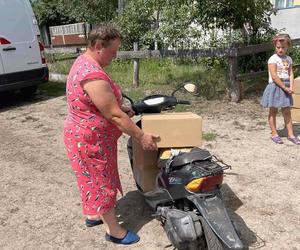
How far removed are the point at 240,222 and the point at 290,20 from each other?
31.9ft

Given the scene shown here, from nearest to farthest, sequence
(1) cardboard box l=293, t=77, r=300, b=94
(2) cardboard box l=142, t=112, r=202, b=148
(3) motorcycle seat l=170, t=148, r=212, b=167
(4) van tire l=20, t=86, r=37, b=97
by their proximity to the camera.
Answer: (3) motorcycle seat l=170, t=148, r=212, b=167
(2) cardboard box l=142, t=112, r=202, b=148
(1) cardboard box l=293, t=77, r=300, b=94
(4) van tire l=20, t=86, r=37, b=97

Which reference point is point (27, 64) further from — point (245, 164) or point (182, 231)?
point (182, 231)

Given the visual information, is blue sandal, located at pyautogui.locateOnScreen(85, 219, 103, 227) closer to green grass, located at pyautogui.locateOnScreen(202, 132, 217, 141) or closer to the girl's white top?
green grass, located at pyautogui.locateOnScreen(202, 132, 217, 141)

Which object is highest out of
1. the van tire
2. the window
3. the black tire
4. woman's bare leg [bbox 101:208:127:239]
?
the window

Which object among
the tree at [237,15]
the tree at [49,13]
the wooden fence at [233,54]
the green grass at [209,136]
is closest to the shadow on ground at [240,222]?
the green grass at [209,136]

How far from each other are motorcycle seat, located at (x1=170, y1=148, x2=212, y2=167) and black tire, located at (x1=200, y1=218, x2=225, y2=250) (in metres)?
0.45

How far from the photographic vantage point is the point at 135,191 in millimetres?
4156

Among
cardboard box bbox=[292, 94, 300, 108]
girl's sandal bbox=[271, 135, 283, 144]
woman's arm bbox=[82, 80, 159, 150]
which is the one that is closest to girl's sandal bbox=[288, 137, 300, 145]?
girl's sandal bbox=[271, 135, 283, 144]

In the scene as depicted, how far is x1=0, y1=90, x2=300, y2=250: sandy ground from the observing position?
3330mm

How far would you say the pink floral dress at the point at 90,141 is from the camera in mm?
2795

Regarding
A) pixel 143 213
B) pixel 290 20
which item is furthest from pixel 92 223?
pixel 290 20

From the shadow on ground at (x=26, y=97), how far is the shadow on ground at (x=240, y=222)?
5.69 m

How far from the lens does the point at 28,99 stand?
29.5ft

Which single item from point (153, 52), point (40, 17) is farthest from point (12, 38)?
point (40, 17)
